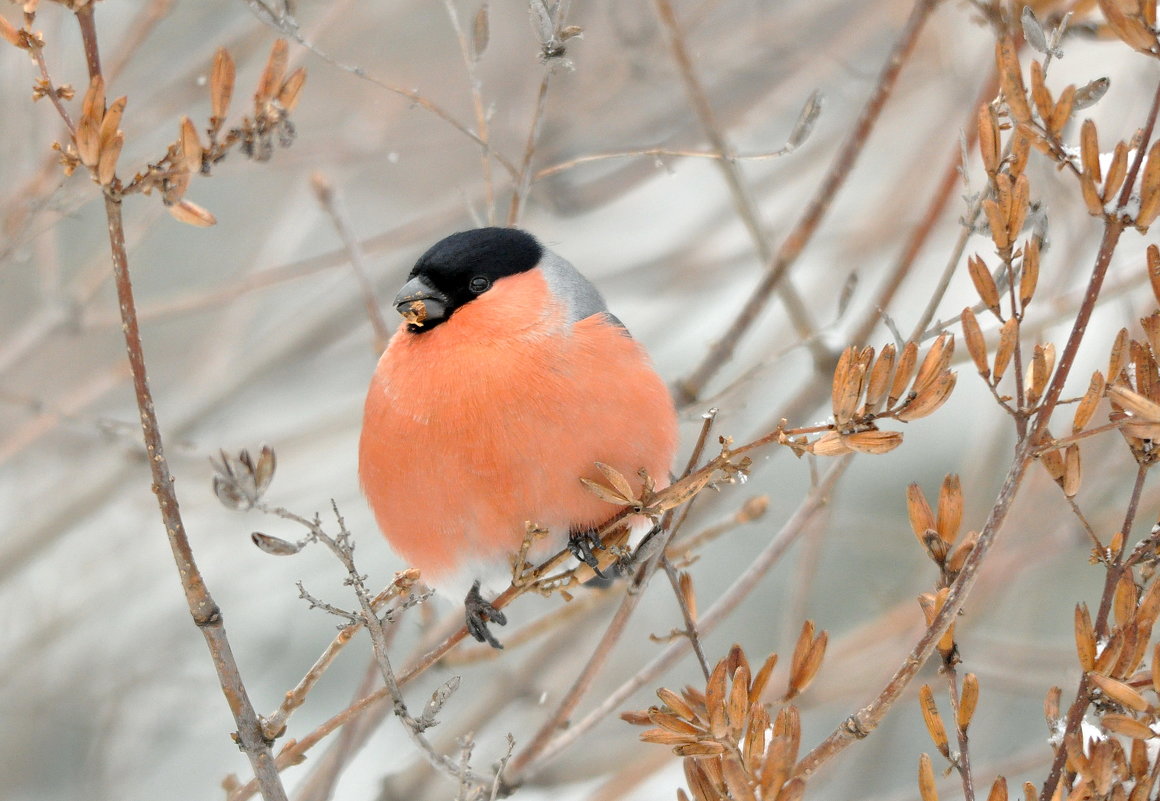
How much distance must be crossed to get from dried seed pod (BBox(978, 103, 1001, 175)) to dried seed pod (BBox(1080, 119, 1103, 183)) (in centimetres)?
11

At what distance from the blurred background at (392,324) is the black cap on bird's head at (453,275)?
474mm

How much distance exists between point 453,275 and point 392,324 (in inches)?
73.0

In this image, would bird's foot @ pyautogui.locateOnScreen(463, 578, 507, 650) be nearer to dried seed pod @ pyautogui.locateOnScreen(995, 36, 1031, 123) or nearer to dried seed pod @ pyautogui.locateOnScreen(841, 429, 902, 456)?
dried seed pod @ pyautogui.locateOnScreen(841, 429, 902, 456)

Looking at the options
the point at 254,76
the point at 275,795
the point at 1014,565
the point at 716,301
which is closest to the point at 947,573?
the point at 275,795

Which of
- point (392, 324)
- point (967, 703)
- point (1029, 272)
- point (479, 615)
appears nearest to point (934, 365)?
point (1029, 272)

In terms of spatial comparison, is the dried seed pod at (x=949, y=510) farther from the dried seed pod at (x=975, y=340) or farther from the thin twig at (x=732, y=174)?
the thin twig at (x=732, y=174)

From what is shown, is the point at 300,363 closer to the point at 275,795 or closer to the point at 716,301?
the point at 716,301

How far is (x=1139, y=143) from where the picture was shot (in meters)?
1.22

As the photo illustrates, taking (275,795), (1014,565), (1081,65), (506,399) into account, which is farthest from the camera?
(1081,65)

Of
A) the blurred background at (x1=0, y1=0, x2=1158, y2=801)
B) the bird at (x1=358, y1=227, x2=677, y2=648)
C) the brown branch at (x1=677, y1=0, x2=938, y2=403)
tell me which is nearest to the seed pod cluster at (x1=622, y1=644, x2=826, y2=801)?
the bird at (x1=358, y1=227, x2=677, y2=648)

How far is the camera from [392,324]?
4242mm

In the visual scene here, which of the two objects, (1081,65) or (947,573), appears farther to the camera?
(1081,65)

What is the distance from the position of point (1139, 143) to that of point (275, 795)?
1255mm

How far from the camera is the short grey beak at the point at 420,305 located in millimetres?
2393
